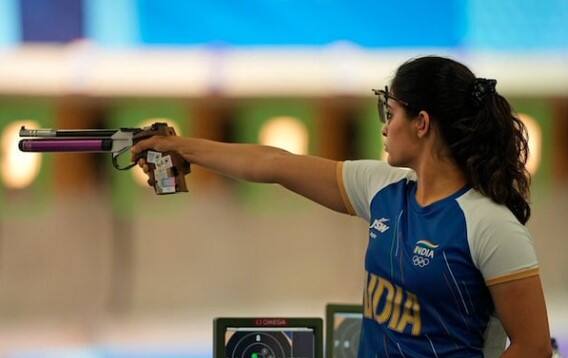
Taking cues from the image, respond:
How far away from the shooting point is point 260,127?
8.61 feet

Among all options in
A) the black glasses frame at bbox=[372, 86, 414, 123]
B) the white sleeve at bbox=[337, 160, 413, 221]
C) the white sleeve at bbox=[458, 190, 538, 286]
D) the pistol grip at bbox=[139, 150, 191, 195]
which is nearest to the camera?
the white sleeve at bbox=[458, 190, 538, 286]

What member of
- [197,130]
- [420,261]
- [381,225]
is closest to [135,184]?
[197,130]

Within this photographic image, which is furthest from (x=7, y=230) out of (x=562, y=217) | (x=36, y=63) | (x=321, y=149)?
(x=562, y=217)

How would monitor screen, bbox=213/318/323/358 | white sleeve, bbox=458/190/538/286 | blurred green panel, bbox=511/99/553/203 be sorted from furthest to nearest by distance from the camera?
blurred green panel, bbox=511/99/553/203 → monitor screen, bbox=213/318/323/358 → white sleeve, bbox=458/190/538/286

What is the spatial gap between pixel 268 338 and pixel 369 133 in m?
1.12

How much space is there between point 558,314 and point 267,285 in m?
1.04

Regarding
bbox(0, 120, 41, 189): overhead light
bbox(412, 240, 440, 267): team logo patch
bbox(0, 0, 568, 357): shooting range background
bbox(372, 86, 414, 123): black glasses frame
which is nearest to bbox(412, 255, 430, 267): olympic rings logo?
bbox(412, 240, 440, 267): team logo patch

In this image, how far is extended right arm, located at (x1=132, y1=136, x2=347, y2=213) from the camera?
4.58 feet

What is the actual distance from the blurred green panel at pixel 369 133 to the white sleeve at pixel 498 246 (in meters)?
1.50

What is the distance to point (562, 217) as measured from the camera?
267cm

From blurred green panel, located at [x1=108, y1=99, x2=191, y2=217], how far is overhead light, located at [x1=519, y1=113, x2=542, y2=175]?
4.05 feet

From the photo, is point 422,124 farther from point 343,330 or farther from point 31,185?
point 31,185

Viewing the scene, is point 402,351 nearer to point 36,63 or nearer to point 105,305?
point 105,305

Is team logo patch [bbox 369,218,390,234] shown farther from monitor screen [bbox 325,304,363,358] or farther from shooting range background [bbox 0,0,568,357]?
shooting range background [bbox 0,0,568,357]
